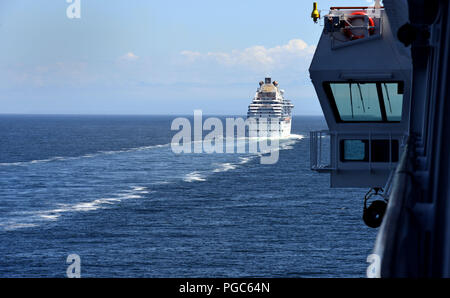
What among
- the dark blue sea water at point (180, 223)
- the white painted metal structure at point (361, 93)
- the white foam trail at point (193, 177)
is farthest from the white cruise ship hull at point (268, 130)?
the white painted metal structure at point (361, 93)

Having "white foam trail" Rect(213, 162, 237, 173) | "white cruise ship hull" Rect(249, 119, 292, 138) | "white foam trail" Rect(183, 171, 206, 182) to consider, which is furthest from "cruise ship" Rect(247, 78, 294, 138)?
"white foam trail" Rect(183, 171, 206, 182)

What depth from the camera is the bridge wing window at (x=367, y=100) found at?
54.1ft

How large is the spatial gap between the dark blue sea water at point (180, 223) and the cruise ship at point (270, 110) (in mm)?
65264

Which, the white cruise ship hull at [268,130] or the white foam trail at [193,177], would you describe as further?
the white cruise ship hull at [268,130]

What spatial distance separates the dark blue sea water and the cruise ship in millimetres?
65264

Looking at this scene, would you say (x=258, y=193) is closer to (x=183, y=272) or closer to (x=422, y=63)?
(x=183, y=272)

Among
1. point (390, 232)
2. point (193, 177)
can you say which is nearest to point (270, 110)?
point (193, 177)

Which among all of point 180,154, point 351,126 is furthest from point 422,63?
point 180,154

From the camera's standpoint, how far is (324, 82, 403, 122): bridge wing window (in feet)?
54.1

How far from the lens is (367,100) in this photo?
16906 millimetres

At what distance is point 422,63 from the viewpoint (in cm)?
914

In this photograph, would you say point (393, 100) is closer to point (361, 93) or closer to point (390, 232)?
point (361, 93)

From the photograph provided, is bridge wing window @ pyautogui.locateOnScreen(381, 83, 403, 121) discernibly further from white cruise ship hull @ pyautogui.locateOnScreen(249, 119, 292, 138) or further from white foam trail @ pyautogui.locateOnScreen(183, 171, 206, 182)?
white cruise ship hull @ pyautogui.locateOnScreen(249, 119, 292, 138)

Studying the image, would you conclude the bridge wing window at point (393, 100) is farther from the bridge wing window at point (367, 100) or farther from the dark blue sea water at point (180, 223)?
the dark blue sea water at point (180, 223)
